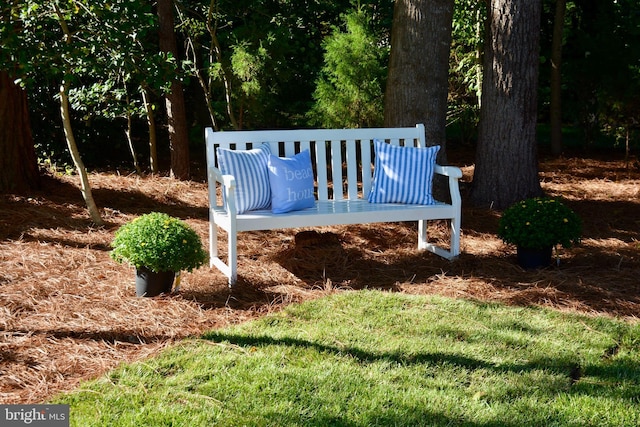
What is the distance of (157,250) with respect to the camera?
14.4 ft

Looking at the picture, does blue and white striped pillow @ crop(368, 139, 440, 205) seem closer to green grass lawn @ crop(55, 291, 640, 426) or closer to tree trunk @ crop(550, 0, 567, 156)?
green grass lawn @ crop(55, 291, 640, 426)

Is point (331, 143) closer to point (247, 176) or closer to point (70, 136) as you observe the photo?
point (247, 176)

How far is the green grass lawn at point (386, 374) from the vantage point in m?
3.04

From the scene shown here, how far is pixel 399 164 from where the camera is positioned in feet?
18.6

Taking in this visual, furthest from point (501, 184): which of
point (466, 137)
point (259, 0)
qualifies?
point (466, 137)

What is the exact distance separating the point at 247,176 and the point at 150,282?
1.07 metres

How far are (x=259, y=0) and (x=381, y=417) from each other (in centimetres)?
783

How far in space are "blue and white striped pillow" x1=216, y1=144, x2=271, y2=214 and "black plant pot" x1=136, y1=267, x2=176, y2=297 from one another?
812 mm

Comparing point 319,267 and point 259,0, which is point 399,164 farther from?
point 259,0

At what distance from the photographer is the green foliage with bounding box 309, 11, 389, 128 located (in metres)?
9.32

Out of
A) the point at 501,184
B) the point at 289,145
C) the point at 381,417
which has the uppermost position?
the point at 289,145

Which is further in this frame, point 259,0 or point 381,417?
point 259,0

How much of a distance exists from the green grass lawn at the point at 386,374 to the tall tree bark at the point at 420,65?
9.52ft

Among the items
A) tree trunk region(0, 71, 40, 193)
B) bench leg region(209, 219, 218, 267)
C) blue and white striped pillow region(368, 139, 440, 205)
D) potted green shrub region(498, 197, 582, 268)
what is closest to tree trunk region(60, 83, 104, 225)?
tree trunk region(0, 71, 40, 193)
